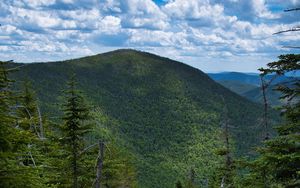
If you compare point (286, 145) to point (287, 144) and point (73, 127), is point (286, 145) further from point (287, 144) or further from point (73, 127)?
point (73, 127)

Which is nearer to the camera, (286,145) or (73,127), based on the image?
(286,145)

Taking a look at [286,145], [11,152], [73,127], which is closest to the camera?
[11,152]

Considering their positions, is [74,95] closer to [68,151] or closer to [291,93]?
[68,151]

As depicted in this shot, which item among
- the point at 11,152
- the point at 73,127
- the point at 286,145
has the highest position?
the point at 11,152

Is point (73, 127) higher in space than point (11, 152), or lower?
lower

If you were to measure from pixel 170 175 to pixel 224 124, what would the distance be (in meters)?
175

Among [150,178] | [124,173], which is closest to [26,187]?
[124,173]

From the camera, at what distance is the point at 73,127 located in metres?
19.1

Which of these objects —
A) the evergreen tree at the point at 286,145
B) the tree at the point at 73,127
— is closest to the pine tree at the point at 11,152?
the evergreen tree at the point at 286,145

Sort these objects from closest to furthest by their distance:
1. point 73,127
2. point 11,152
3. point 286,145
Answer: point 11,152
point 286,145
point 73,127

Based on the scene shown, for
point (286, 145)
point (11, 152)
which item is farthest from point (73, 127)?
point (11, 152)

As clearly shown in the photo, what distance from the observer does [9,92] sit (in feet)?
24.3

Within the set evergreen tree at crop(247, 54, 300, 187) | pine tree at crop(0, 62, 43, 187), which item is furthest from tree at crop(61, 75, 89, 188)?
pine tree at crop(0, 62, 43, 187)

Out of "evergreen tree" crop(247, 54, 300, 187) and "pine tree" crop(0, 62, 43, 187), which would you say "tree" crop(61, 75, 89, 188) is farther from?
"pine tree" crop(0, 62, 43, 187)
